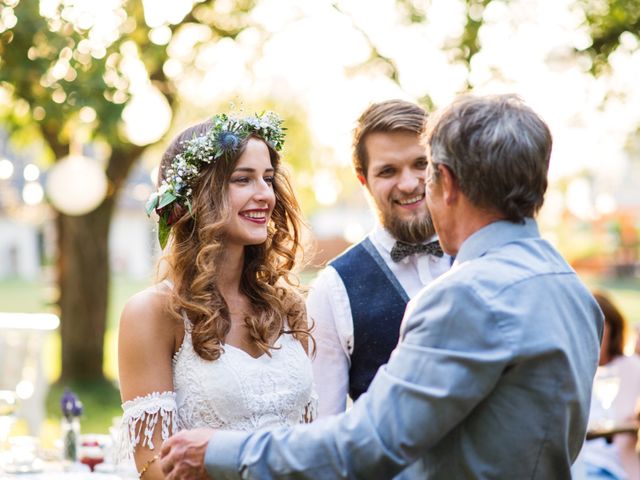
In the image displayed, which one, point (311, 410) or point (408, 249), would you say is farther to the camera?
point (408, 249)

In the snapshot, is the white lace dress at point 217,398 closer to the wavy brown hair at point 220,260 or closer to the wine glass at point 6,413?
the wavy brown hair at point 220,260

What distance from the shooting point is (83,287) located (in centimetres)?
1199

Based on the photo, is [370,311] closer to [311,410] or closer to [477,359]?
[311,410]

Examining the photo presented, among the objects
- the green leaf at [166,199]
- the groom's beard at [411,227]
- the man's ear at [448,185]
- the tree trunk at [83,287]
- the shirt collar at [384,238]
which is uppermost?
the man's ear at [448,185]

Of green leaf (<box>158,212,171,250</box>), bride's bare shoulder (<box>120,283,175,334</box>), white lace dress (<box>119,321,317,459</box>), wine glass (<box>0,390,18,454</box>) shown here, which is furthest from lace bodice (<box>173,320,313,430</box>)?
wine glass (<box>0,390,18,454</box>)

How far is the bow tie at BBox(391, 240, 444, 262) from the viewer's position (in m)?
3.39

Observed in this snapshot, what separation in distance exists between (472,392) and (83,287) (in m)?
10.5

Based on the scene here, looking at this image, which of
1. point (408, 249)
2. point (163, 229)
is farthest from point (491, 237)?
point (163, 229)

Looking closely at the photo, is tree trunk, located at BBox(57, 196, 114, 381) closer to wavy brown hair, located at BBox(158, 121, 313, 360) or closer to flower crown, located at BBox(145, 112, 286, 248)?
wavy brown hair, located at BBox(158, 121, 313, 360)

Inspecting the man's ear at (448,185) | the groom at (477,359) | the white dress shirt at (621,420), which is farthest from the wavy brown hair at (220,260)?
the white dress shirt at (621,420)

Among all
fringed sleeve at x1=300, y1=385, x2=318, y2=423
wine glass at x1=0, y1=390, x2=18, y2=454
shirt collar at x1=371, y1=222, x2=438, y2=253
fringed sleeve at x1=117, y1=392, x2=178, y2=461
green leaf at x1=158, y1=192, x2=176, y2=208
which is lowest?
wine glass at x1=0, y1=390, x2=18, y2=454

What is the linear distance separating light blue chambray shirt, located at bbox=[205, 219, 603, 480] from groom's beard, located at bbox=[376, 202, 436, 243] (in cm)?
117

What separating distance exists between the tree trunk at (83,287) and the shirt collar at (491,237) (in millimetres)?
10126

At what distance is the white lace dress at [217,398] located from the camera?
2816mm
